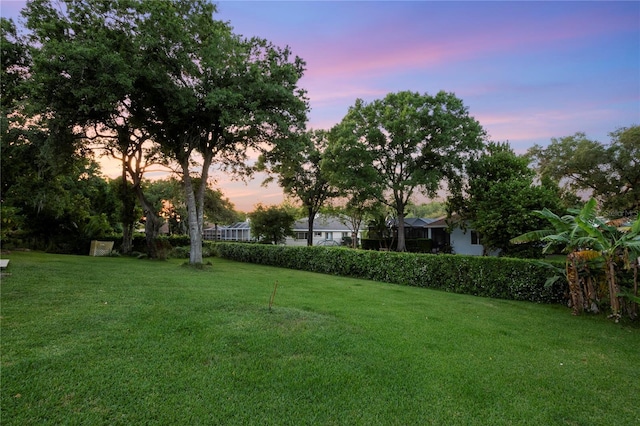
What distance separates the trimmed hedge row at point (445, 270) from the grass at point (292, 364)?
2.17 metres

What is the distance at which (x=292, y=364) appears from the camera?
11.7 ft

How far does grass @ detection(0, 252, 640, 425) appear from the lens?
271cm

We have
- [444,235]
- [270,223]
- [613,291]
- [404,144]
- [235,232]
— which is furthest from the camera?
[235,232]

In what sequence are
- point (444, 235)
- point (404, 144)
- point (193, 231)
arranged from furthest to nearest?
point (444, 235), point (404, 144), point (193, 231)

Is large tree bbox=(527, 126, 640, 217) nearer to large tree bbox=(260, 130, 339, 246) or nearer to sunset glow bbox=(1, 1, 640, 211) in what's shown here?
sunset glow bbox=(1, 1, 640, 211)

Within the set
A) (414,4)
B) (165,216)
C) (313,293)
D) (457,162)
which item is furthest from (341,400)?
(165,216)

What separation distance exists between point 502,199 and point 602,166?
14257 millimetres

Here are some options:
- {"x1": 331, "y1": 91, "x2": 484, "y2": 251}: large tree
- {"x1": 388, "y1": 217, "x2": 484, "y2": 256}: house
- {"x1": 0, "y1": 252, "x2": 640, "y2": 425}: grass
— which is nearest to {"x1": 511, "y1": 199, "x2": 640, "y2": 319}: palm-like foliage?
{"x1": 0, "y1": 252, "x2": 640, "y2": 425}: grass

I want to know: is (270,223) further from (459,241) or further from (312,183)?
(459,241)

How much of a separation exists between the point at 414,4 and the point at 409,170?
14.3m

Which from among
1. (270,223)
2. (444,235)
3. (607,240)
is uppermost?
(270,223)

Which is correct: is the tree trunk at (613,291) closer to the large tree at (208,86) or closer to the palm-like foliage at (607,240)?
the palm-like foliage at (607,240)

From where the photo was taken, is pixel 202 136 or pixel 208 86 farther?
pixel 202 136

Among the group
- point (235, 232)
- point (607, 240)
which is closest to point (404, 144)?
point (607, 240)
